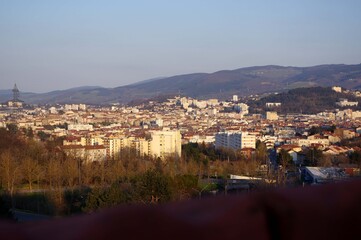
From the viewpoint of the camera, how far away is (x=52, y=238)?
360mm

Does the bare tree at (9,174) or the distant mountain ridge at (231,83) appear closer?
the bare tree at (9,174)

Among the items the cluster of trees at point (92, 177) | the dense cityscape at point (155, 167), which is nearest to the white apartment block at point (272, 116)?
the dense cityscape at point (155, 167)

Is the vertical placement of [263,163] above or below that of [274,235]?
below

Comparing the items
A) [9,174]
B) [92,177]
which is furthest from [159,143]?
[9,174]

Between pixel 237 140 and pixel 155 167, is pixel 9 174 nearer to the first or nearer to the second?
pixel 155 167

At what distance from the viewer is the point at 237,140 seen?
69.4 feet

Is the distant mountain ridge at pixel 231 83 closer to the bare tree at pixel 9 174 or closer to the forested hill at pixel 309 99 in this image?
the forested hill at pixel 309 99

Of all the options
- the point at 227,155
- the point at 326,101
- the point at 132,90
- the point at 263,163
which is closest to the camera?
the point at 263,163

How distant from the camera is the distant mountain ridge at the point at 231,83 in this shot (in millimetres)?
58469

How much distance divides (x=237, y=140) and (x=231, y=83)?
44.2 meters

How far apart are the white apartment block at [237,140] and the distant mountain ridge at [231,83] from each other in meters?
33.7

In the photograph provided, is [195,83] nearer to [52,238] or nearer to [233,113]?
[233,113]

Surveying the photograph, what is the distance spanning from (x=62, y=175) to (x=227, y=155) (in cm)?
724

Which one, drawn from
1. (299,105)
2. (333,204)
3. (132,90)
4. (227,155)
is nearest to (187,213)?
(333,204)
